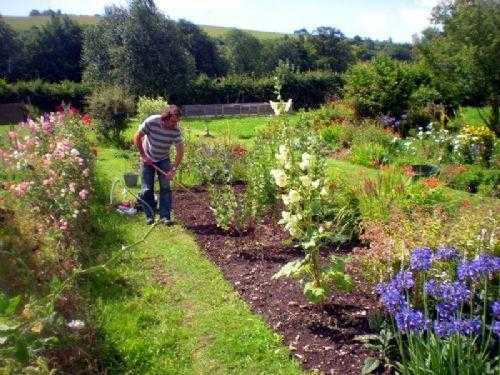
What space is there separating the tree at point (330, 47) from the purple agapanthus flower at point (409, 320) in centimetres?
6582

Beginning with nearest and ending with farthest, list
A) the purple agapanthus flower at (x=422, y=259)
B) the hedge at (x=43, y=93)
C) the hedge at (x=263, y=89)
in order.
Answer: the purple agapanthus flower at (x=422, y=259), the hedge at (x=43, y=93), the hedge at (x=263, y=89)

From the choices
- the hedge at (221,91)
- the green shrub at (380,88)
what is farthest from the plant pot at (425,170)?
the hedge at (221,91)

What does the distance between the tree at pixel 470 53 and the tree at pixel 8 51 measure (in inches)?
1518

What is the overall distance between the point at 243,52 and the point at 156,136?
200ft

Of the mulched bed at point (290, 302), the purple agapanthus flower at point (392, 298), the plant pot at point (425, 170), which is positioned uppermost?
the purple agapanthus flower at point (392, 298)

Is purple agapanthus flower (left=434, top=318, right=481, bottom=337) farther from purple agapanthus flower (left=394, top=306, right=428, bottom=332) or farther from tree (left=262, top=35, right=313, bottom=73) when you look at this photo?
tree (left=262, top=35, right=313, bottom=73)

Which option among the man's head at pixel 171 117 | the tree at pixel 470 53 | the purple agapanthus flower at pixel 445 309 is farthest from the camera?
the tree at pixel 470 53

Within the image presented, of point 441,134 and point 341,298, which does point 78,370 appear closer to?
point 341,298

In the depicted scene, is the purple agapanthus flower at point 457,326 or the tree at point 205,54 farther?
the tree at point 205,54

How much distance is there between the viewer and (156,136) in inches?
322

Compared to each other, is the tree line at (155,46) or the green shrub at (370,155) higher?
the tree line at (155,46)

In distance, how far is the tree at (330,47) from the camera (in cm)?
6756

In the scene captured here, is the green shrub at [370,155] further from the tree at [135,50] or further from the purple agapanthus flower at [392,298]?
the tree at [135,50]

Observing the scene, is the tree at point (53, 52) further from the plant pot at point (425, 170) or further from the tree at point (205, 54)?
the plant pot at point (425, 170)
